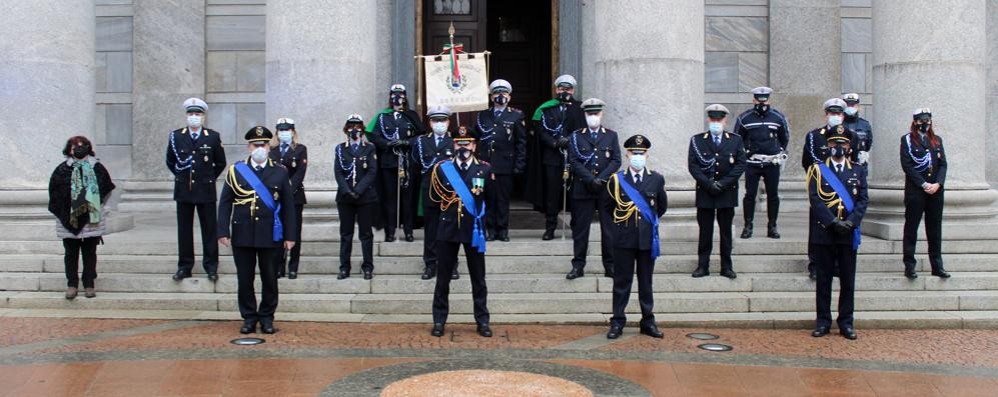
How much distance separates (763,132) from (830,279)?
10.4ft

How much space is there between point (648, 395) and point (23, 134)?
969 centimetres

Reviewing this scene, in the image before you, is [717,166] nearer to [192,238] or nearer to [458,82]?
[458,82]

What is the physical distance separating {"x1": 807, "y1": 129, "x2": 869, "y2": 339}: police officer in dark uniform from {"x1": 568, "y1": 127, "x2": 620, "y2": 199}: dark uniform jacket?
93.9 inches

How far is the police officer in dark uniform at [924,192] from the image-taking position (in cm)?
1212

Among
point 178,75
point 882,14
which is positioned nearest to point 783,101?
point 882,14

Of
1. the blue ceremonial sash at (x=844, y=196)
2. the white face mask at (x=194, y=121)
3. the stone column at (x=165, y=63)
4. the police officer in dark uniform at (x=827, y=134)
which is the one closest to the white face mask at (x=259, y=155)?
the white face mask at (x=194, y=121)

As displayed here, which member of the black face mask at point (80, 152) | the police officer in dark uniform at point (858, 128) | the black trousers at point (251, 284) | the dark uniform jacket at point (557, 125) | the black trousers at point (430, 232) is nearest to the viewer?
the black trousers at point (251, 284)

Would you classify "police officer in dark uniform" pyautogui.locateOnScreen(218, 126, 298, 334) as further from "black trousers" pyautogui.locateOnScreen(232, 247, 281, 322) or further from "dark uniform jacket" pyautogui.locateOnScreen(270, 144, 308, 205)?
"dark uniform jacket" pyautogui.locateOnScreen(270, 144, 308, 205)

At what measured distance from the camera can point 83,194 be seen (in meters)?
11.6

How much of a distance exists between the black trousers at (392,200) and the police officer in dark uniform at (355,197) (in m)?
0.89

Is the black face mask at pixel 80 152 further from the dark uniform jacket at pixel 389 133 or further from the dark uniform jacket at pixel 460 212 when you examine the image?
the dark uniform jacket at pixel 460 212

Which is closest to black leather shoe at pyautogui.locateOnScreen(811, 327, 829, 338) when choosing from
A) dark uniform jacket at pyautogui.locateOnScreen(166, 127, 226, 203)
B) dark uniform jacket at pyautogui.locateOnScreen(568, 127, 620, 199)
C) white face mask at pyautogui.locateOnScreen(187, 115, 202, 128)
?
dark uniform jacket at pyautogui.locateOnScreen(568, 127, 620, 199)

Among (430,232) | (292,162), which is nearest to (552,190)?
(430,232)

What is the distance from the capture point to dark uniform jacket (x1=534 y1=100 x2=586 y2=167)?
13.3 m
